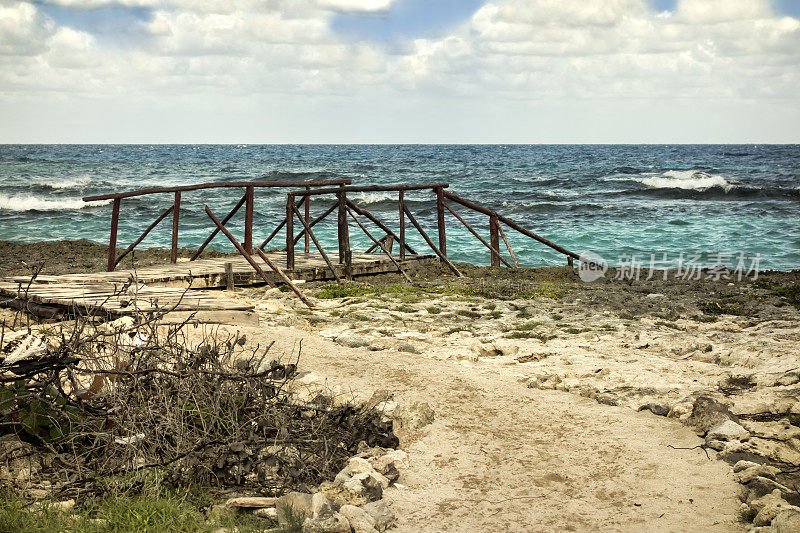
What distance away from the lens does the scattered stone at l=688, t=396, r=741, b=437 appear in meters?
5.06

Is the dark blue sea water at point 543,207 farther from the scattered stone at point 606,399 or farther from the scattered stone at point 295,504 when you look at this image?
the scattered stone at point 295,504

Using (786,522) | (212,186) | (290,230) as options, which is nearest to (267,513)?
(786,522)

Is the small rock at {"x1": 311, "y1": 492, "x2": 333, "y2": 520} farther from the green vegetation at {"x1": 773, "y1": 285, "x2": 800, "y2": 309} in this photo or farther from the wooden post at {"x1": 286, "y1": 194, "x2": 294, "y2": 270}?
the green vegetation at {"x1": 773, "y1": 285, "x2": 800, "y2": 309}

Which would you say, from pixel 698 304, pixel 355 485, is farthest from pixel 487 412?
pixel 698 304

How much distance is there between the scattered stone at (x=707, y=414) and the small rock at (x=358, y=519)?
2.56 meters

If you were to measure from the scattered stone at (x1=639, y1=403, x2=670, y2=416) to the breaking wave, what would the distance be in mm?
24448

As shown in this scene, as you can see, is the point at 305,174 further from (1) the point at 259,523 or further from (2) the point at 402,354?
(1) the point at 259,523

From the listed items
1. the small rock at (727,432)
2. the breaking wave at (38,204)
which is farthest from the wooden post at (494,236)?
the breaking wave at (38,204)

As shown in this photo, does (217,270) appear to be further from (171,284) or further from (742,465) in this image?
(742,465)

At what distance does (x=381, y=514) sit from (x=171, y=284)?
6.81m

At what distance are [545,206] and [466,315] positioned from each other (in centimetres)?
2046

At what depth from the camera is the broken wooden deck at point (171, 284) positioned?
7.39 m

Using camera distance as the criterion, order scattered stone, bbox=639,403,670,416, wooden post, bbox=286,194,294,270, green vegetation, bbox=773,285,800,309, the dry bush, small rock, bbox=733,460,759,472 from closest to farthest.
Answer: the dry bush
small rock, bbox=733,460,759,472
scattered stone, bbox=639,403,670,416
green vegetation, bbox=773,285,800,309
wooden post, bbox=286,194,294,270

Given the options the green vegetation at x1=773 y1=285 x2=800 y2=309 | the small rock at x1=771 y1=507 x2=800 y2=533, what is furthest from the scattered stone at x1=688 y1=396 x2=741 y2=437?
the green vegetation at x1=773 y1=285 x2=800 y2=309
